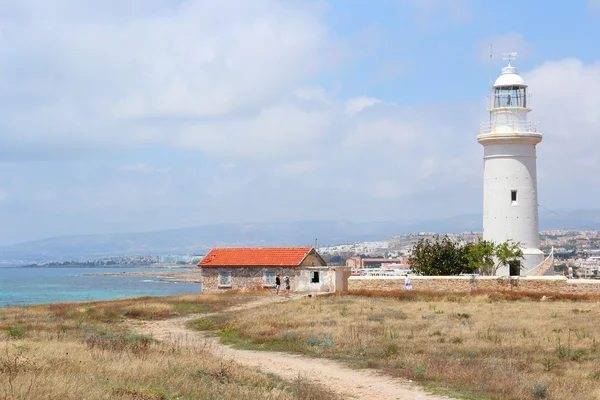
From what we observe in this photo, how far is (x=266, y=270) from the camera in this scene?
40.6 metres

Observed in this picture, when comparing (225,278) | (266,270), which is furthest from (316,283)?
(225,278)

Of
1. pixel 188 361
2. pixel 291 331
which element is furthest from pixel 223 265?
pixel 188 361

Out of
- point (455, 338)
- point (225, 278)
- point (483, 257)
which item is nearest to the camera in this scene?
point (455, 338)

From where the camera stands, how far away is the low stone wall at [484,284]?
32.3 m

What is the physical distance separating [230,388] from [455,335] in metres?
9.47

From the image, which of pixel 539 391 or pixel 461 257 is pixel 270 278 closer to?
pixel 461 257

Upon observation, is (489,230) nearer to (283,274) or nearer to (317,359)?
(283,274)

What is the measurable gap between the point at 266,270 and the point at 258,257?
3.40ft

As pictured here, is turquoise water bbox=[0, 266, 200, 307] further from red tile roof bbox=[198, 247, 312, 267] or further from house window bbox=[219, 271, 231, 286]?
house window bbox=[219, 271, 231, 286]

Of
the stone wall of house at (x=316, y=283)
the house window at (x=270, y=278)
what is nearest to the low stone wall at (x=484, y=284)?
the stone wall of house at (x=316, y=283)

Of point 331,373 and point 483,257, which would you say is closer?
point 331,373

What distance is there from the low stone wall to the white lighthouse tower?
330 centimetres

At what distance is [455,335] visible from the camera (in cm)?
1962

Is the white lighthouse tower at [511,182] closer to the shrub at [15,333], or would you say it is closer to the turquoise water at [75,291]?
the shrub at [15,333]
